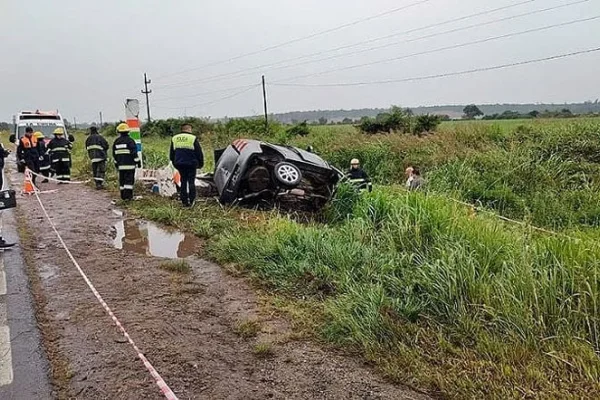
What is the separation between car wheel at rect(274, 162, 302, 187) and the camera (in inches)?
341

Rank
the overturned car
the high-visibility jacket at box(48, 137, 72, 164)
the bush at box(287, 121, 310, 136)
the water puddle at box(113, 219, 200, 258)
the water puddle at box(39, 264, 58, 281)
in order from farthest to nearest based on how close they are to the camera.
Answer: the bush at box(287, 121, 310, 136) → the high-visibility jacket at box(48, 137, 72, 164) → the overturned car → the water puddle at box(113, 219, 200, 258) → the water puddle at box(39, 264, 58, 281)

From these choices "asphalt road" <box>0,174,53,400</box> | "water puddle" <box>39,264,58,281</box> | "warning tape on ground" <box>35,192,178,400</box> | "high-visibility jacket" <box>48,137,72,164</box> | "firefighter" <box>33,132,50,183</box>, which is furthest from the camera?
"firefighter" <box>33,132,50,183</box>

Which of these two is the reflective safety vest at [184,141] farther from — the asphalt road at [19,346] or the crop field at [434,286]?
the asphalt road at [19,346]

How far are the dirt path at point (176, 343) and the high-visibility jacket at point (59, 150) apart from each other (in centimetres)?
839

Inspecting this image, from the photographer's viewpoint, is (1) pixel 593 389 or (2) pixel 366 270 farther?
(2) pixel 366 270

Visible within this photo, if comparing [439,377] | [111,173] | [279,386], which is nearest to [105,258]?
[279,386]

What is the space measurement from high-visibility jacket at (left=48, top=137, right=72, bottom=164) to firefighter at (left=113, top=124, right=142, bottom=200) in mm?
3800

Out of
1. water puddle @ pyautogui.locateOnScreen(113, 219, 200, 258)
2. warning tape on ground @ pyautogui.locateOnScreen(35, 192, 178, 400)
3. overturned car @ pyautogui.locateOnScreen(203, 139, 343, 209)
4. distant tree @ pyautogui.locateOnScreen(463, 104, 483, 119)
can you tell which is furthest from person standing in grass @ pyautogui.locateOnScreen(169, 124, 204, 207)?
distant tree @ pyautogui.locateOnScreen(463, 104, 483, 119)

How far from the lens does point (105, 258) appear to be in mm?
6574

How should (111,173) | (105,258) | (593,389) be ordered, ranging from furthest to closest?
(111,173) < (105,258) < (593,389)

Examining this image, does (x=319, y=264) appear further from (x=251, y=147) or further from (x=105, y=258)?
(x=251, y=147)

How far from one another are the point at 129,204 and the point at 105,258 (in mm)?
4175

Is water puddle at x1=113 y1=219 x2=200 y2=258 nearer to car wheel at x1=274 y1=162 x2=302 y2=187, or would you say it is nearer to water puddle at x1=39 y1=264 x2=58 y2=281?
water puddle at x1=39 y1=264 x2=58 y2=281

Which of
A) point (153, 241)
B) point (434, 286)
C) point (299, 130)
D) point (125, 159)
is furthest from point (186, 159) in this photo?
point (299, 130)
